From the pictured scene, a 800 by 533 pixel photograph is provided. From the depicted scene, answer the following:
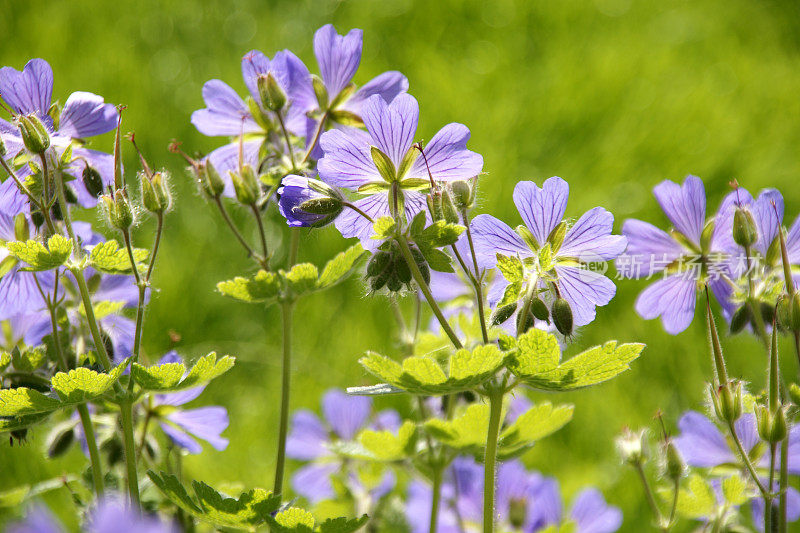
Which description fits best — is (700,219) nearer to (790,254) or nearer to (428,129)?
(790,254)

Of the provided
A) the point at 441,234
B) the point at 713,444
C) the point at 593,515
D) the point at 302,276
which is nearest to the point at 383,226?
the point at 441,234

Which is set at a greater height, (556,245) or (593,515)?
(556,245)

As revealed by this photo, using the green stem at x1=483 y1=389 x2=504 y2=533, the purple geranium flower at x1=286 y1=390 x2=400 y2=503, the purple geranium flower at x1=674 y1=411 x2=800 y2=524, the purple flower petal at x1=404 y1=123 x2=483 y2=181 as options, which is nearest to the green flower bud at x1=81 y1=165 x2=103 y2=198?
the purple flower petal at x1=404 y1=123 x2=483 y2=181

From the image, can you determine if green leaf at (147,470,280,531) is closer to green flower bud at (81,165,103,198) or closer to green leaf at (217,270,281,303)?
green leaf at (217,270,281,303)

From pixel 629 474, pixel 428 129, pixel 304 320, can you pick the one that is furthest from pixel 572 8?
pixel 629 474

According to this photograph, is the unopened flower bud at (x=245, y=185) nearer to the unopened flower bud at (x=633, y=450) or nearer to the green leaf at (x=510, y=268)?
the green leaf at (x=510, y=268)

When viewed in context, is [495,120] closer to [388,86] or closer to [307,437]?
[307,437]
